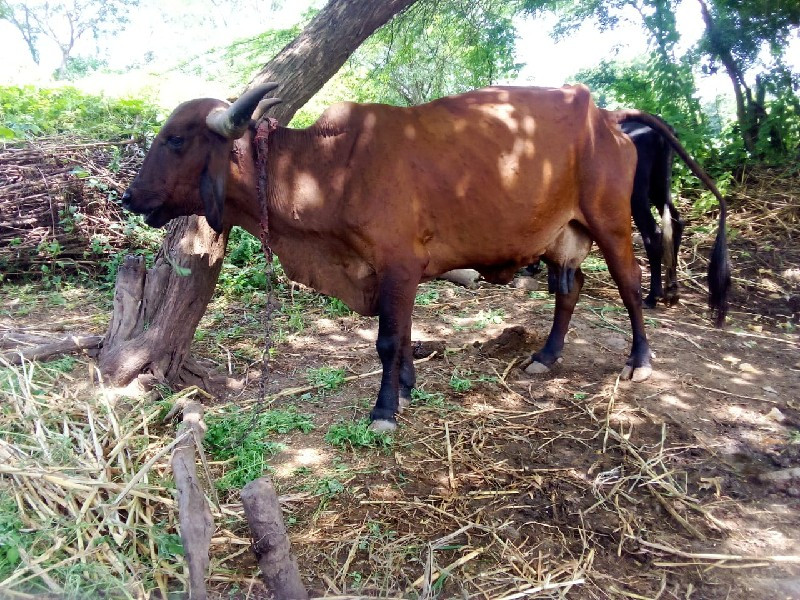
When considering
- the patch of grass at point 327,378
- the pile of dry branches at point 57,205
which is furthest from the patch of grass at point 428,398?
the pile of dry branches at point 57,205

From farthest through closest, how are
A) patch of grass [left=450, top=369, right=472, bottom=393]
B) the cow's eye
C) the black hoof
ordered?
1. the black hoof
2. patch of grass [left=450, top=369, right=472, bottom=393]
3. the cow's eye

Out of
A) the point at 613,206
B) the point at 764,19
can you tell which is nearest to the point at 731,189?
the point at 764,19

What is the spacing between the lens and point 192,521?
2.46m

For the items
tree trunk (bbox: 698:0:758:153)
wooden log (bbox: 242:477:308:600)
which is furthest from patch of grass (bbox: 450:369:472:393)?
tree trunk (bbox: 698:0:758:153)

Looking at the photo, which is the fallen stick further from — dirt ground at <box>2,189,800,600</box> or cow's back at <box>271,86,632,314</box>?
cow's back at <box>271,86,632,314</box>

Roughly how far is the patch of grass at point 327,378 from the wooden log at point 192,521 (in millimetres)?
1686

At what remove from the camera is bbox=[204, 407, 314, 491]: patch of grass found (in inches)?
135

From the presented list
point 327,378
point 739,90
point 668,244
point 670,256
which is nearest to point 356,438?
point 327,378

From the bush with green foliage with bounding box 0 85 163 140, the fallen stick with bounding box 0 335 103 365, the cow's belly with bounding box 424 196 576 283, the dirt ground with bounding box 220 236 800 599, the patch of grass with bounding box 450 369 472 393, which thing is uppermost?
the bush with green foliage with bounding box 0 85 163 140

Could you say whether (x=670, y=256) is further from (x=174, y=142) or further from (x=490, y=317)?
(x=174, y=142)

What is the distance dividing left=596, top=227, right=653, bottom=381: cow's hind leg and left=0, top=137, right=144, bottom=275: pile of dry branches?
5.21 metres

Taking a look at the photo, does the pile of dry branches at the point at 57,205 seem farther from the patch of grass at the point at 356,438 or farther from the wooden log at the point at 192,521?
the wooden log at the point at 192,521

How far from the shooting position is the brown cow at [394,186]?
384cm

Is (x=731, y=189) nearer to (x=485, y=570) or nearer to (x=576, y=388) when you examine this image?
(x=576, y=388)
